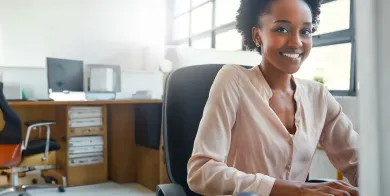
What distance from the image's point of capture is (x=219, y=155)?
0.76 m

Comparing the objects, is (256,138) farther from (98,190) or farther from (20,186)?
(20,186)

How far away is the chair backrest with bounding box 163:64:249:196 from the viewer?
108cm

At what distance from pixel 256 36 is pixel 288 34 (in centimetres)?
11

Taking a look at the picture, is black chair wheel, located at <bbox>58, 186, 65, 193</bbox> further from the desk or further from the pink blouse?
the pink blouse

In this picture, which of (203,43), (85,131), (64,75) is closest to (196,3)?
(203,43)

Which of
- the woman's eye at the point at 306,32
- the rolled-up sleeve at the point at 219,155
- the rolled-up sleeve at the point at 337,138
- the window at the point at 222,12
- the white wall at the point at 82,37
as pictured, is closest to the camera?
the rolled-up sleeve at the point at 219,155

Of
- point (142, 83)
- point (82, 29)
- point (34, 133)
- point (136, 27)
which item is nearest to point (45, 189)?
point (34, 133)

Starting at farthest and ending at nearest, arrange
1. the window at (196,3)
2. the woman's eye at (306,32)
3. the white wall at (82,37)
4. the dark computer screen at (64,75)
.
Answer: the window at (196,3)
the white wall at (82,37)
the dark computer screen at (64,75)
the woman's eye at (306,32)

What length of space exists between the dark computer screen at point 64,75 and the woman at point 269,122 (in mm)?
2957

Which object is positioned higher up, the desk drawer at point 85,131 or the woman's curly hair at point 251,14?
the woman's curly hair at point 251,14

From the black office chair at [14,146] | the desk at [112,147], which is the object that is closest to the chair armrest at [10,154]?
the black office chair at [14,146]

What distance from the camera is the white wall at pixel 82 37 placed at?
4.27m

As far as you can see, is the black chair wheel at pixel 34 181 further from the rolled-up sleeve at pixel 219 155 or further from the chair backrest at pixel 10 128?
the rolled-up sleeve at pixel 219 155

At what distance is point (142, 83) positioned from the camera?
4688mm
